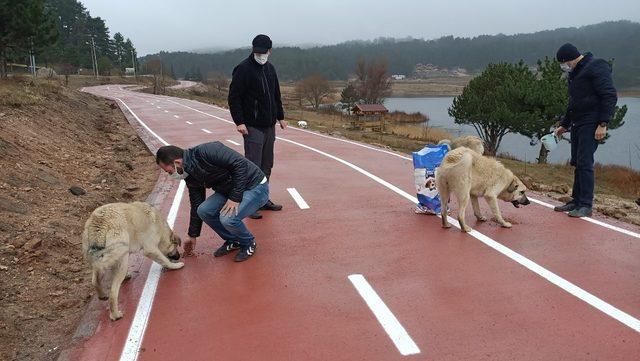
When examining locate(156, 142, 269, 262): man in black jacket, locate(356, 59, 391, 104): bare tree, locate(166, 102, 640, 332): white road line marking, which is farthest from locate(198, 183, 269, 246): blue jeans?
locate(356, 59, 391, 104): bare tree

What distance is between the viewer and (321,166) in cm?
1313

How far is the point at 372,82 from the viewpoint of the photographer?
269 feet

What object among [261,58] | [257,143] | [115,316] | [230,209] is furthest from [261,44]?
[115,316]

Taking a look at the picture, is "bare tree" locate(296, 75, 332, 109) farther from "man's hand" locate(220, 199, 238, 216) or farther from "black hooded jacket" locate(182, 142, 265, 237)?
"man's hand" locate(220, 199, 238, 216)

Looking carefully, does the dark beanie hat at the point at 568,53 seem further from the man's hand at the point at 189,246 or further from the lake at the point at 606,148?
the lake at the point at 606,148

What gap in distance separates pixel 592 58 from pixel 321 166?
7.25 meters

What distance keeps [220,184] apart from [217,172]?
24cm

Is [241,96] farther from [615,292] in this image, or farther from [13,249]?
[615,292]

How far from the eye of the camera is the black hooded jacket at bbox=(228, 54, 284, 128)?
7266 mm

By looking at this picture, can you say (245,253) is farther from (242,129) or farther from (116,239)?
(242,129)

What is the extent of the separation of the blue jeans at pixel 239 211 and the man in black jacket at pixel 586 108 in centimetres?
502

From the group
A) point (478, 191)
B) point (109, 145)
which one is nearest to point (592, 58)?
point (478, 191)

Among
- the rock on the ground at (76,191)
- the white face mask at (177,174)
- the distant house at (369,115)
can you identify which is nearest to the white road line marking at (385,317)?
the white face mask at (177,174)

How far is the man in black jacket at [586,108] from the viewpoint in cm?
716
